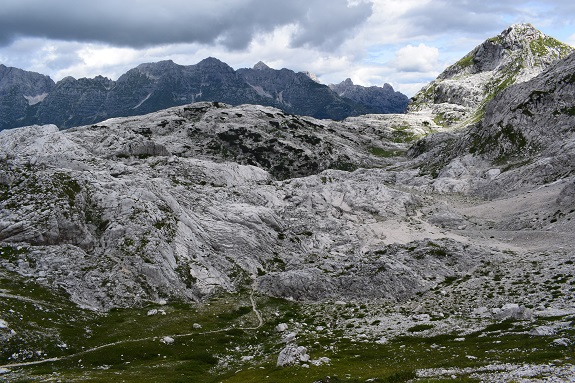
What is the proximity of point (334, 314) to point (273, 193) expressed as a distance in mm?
64998

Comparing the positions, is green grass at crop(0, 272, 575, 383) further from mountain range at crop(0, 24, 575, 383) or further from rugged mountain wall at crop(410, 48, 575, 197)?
rugged mountain wall at crop(410, 48, 575, 197)

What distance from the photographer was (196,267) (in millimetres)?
86750

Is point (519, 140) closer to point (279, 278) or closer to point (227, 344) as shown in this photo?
point (279, 278)

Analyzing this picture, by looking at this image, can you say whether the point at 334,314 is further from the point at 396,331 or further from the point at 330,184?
the point at 330,184

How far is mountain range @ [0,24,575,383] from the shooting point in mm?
45625

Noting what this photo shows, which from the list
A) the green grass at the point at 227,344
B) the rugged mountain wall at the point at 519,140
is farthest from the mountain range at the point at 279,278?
the rugged mountain wall at the point at 519,140

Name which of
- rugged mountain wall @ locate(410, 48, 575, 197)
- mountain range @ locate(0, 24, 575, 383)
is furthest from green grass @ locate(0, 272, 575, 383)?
rugged mountain wall @ locate(410, 48, 575, 197)

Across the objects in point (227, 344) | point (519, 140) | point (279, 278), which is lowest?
point (227, 344)

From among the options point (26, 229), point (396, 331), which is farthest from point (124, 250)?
point (396, 331)

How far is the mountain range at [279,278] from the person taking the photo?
4562 centimetres

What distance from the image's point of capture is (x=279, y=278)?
8669 centimetres

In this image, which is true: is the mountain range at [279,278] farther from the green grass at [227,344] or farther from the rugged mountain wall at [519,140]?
A: the rugged mountain wall at [519,140]

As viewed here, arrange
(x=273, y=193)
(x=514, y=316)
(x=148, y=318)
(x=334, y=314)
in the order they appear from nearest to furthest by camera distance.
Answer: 1. (x=514, y=316)
2. (x=148, y=318)
3. (x=334, y=314)
4. (x=273, y=193)

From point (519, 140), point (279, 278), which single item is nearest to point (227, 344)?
point (279, 278)
